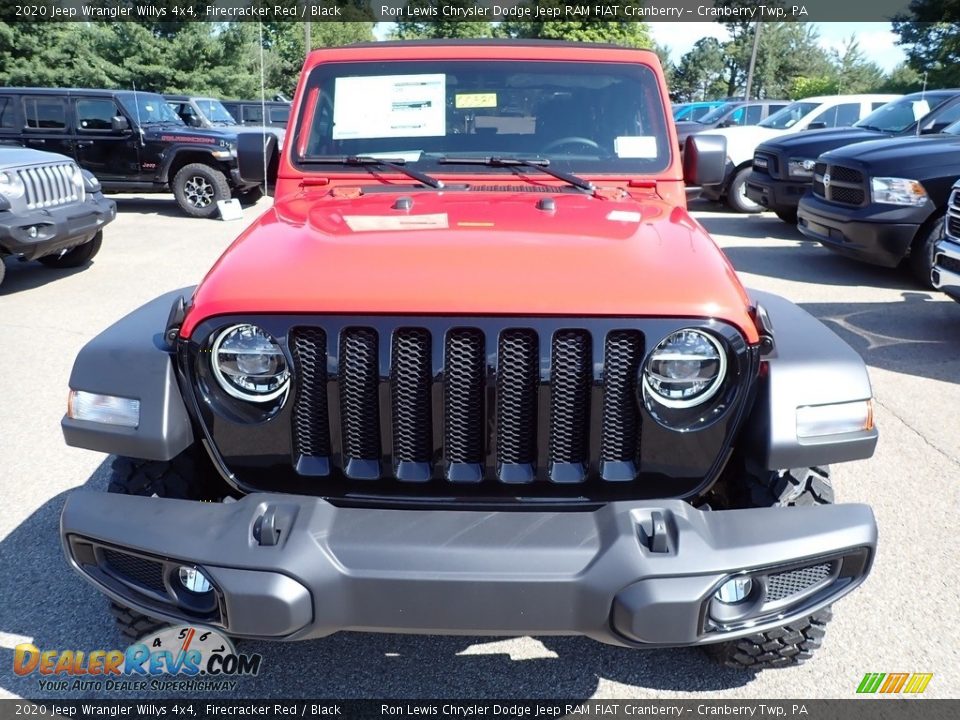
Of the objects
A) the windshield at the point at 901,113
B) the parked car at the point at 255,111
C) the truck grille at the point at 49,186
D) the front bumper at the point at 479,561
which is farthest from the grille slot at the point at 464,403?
the parked car at the point at 255,111

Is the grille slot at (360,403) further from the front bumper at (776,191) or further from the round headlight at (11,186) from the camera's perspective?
the front bumper at (776,191)

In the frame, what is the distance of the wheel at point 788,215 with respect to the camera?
1070 centimetres

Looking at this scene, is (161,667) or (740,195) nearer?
(161,667)

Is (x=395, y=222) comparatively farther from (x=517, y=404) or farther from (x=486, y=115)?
(x=486, y=115)

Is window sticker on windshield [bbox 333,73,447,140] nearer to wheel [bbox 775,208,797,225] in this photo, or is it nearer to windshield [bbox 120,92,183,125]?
wheel [bbox 775,208,797,225]

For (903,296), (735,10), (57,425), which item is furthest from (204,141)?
(735,10)

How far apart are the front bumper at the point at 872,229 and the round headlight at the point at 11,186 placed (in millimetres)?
7386

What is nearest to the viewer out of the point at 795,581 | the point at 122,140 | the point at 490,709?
the point at 795,581

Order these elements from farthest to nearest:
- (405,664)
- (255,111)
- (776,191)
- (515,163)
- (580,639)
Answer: (255,111) < (776,191) < (515,163) < (580,639) < (405,664)

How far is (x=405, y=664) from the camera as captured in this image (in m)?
2.59

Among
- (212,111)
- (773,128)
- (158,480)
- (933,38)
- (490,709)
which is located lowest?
(490,709)

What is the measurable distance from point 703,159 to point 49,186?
6.23 m

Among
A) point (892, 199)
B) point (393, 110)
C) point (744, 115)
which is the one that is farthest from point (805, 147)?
point (393, 110)

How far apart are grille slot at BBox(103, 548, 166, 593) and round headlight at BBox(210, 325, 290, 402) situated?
0.46 metres
